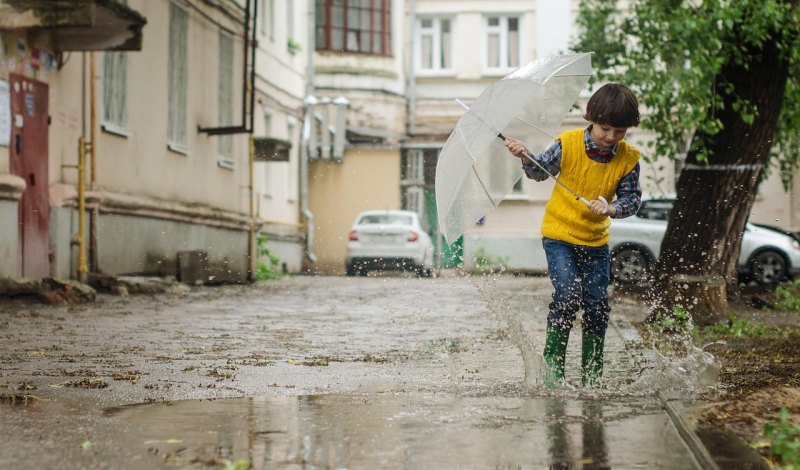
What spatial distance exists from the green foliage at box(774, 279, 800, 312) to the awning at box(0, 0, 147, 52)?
8.45 metres

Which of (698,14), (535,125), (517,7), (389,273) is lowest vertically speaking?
(389,273)

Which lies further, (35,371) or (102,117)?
(102,117)

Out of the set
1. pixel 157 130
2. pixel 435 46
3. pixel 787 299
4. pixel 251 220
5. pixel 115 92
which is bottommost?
pixel 787 299

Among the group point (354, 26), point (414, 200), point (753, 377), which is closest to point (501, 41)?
point (354, 26)

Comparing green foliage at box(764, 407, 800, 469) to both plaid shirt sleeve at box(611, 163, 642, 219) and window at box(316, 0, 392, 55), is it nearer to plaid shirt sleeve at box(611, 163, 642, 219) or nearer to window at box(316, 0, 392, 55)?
plaid shirt sleeve at box(611, 163, 642, 219)

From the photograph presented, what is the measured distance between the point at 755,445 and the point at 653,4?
10.4 metres

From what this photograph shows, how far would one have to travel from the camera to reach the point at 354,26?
126 feet

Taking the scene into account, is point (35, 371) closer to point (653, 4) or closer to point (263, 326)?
point (263, 326)

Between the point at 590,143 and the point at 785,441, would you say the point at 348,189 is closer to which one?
the point at 590,143

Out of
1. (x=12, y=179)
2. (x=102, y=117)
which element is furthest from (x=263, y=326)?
(x=102, y=117)

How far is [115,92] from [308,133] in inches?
678

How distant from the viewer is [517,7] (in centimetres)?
3994

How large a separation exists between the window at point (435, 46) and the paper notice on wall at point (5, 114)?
2568cm

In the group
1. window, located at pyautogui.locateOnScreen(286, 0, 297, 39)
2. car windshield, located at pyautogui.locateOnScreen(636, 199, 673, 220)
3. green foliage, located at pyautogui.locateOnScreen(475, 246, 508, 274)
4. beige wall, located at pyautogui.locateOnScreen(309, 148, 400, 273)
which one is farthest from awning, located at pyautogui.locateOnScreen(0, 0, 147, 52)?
beige wall, located at pyautogui.locateOnScreen(309, 148, 400, 273)
